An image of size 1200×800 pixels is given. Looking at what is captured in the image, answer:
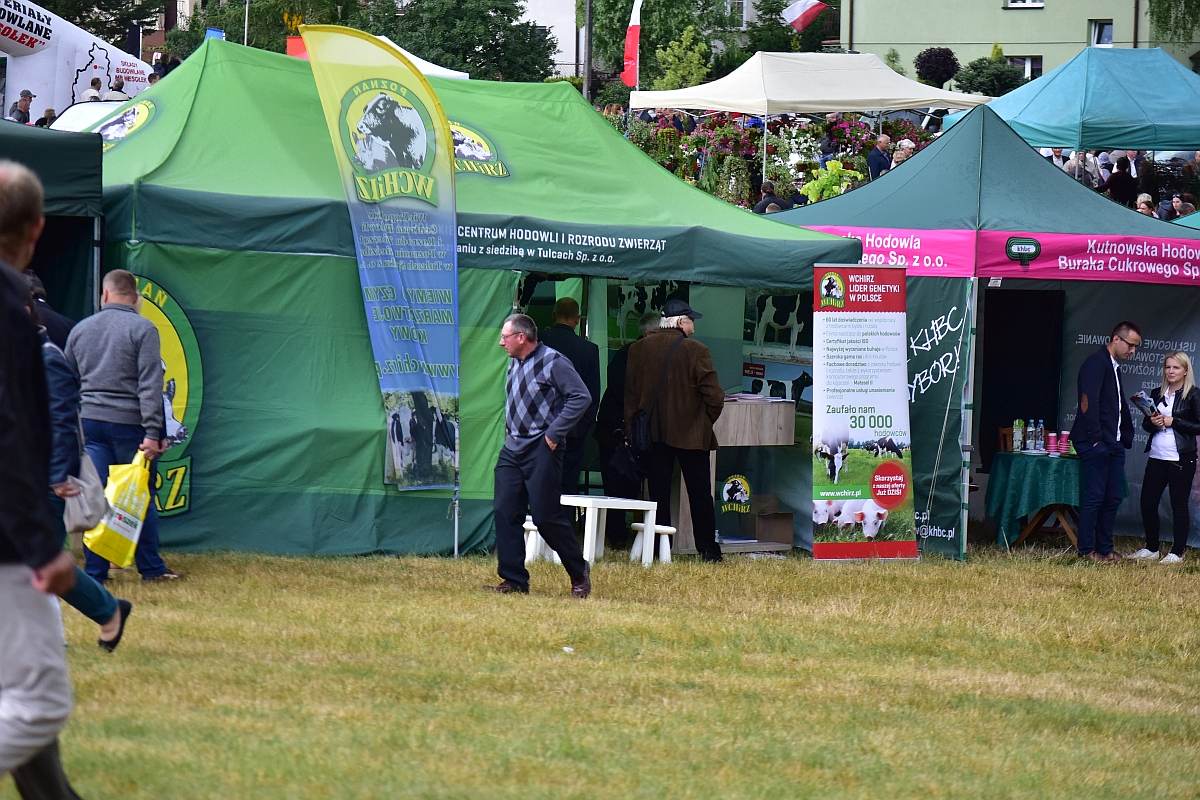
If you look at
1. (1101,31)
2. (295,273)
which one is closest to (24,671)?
(295,273)

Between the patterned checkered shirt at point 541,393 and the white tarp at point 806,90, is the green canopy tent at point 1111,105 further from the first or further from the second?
the patterned checkered shirt at point 541,393

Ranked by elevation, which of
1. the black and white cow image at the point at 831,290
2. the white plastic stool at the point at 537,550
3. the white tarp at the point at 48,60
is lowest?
the white plastic stool at the point at 537,550

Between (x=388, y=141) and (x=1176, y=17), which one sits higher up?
(x=1176, y=17)

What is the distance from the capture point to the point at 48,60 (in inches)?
899

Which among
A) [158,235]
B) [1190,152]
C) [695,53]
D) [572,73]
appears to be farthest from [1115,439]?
[572,73]

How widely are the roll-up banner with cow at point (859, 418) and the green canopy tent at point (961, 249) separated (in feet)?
2.13

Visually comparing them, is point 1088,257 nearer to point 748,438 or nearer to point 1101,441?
point 1101,441

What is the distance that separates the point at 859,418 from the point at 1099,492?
2.14 metres

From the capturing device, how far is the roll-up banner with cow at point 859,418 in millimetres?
11406

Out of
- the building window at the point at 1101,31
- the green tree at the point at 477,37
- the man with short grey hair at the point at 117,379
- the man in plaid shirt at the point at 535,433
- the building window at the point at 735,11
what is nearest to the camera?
the man with short grey hair at the point at 117,379

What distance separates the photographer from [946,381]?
12.2 meters

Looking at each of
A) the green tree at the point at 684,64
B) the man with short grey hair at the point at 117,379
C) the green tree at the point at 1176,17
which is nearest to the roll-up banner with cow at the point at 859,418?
the man with short grey hair at the point at 117,379

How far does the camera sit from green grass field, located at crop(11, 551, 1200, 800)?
538 centimetres

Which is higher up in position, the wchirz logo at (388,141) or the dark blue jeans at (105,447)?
the wchirz logo at (388,141)
